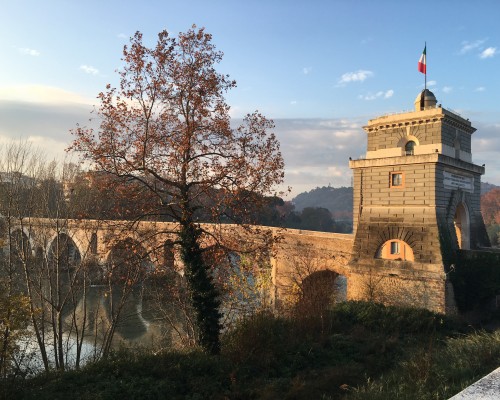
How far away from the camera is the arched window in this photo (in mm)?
22594

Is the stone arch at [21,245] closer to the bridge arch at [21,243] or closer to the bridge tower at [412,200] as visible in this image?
the bridge arch at [21,243]

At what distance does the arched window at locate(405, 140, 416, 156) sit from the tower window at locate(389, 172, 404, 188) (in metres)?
1.51

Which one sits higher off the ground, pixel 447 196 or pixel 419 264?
pixel 447 196

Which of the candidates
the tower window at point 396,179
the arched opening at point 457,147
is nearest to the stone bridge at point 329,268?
the tower window at point 396,179

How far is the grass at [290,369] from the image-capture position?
24.7ft

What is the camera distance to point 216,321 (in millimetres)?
11844

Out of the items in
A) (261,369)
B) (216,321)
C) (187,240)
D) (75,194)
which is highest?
(75,194)

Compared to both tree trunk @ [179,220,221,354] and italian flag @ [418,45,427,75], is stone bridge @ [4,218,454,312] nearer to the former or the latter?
tree trunk @ [179,220,221,354]

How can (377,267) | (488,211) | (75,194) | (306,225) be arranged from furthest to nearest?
1. (488,211)
2. (306,225)
3. (377,267)
4. (75,194)

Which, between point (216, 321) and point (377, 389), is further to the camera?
point (216, 321)

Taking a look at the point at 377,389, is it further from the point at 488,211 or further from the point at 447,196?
the point at 488,211

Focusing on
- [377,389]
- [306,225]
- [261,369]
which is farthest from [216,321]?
[306,225]

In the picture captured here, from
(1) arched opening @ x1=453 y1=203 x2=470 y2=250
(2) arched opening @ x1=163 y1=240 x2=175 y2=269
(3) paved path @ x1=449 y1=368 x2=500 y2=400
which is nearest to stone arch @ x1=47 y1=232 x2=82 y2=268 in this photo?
(2) arched opening @ x1=163 y1=240 x2=175 y2=269

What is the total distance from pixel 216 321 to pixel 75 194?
894 cm
